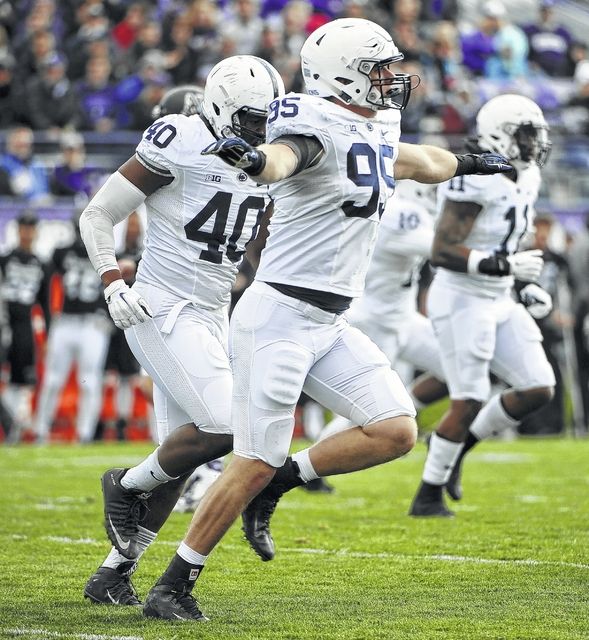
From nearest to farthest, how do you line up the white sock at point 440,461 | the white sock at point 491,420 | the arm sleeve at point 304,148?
the arm sleeve at point 304,148
the white sock at point 440,461
the white sock at point 491,420

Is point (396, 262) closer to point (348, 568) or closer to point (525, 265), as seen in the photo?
point (525, 265)

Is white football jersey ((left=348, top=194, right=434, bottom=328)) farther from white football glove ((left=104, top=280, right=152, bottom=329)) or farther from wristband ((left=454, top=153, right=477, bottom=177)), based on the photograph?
white football glove ((left=104, top=280, right=152, bottom=329))

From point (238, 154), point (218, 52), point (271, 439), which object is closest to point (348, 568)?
point (271, 439)

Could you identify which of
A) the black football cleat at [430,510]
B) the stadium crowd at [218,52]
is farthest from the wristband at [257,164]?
the stadium crowd at [218,52]

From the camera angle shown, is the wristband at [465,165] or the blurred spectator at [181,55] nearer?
the wristband at [465,165]

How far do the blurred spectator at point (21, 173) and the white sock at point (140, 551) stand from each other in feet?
27.3

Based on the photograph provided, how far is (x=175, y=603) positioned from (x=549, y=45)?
508 inches

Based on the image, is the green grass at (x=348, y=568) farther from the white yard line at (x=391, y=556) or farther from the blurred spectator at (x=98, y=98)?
the blurred spectator at (x=98, y=98)

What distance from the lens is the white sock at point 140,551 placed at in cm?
432

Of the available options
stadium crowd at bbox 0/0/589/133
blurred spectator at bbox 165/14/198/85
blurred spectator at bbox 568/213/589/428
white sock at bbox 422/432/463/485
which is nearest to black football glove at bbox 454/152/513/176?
white sock at bbox 422/432/463/485

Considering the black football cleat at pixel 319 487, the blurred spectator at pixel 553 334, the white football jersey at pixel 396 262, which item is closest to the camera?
the white football jersey at pixel 396 262

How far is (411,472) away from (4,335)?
13.6 feet

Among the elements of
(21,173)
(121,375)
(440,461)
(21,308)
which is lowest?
(121,375)

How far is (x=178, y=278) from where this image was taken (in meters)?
4.64
